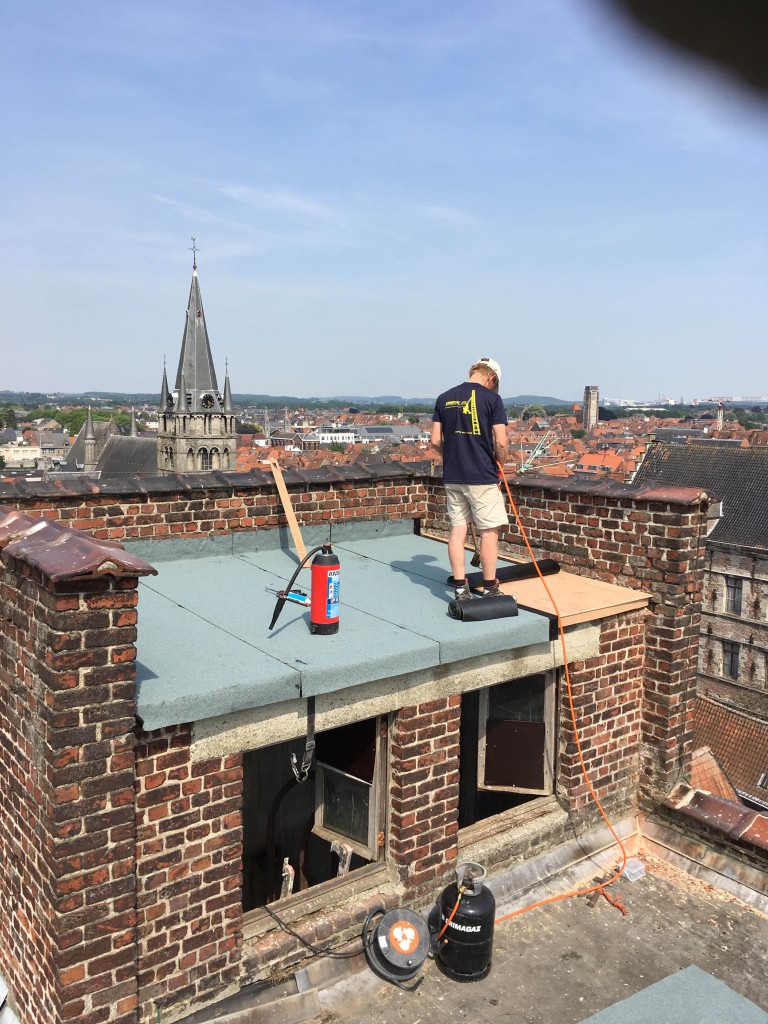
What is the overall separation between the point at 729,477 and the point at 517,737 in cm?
3727

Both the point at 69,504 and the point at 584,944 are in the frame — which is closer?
the point at 584,944

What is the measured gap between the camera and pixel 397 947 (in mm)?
4777

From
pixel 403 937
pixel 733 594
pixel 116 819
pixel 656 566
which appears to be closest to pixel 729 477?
pixel 733 594

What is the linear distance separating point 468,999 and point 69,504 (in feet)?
15.0

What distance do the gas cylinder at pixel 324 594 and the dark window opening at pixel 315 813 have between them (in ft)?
2.43

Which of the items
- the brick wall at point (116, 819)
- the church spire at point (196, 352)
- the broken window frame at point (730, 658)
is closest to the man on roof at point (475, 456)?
the brick wall at point (116, 819)

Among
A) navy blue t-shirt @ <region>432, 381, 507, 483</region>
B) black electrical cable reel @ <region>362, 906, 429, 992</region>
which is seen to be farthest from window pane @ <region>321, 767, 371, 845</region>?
navy blue t-shirt @ <region>432, 381, 507, 483</region>

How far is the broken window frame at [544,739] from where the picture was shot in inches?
242

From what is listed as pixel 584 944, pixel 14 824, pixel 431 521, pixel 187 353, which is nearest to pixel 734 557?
pixel 431 521

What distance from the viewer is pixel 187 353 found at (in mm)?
81562

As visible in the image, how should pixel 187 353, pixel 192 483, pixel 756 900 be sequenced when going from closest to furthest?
pixel 756 900 → pixel 192 483 → pixel 187 353

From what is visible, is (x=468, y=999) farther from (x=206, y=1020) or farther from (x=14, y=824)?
(x=14, y=824)

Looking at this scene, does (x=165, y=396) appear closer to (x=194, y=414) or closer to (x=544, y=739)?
(x=194, y=414)

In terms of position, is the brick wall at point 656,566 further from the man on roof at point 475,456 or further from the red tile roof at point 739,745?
the red tile roof at point 739,745
